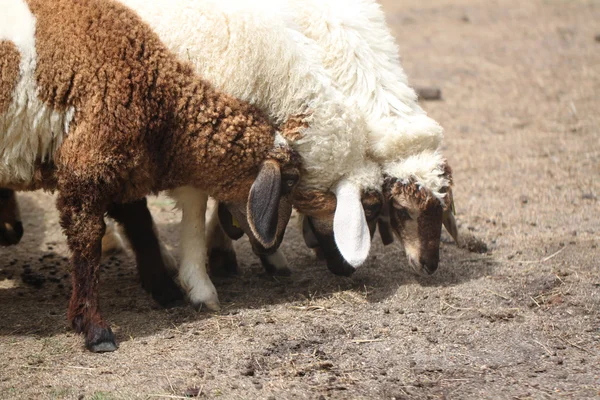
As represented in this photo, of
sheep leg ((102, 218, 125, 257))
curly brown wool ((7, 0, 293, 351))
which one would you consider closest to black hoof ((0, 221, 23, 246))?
sheep leg ((102, 218, 125, 257))

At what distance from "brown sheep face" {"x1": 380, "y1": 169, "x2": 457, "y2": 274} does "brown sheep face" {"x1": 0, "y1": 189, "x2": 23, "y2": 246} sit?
2.71m

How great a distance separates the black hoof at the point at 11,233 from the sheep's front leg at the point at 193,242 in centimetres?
146

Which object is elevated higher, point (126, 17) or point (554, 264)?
point (126, 17)

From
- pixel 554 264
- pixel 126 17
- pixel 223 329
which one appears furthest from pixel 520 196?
pixel 126 17

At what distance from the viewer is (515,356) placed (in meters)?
4.41

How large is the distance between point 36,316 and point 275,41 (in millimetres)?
2224

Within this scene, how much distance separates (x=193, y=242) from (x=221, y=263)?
61cm

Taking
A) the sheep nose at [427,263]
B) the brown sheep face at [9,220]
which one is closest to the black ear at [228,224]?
the sheep nose at [427,263]

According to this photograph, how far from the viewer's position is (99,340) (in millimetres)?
4570

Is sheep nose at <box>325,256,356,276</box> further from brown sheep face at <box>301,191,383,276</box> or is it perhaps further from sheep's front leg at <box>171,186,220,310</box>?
sheep's front leg at <box>171,186,220,310</box>

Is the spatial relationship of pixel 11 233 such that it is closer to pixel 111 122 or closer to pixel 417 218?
pixel 111 122

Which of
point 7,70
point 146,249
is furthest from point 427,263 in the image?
point 7,70

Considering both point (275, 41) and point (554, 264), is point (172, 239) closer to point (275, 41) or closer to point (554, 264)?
point (275, 41)

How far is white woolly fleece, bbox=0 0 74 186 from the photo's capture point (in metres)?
4.43
